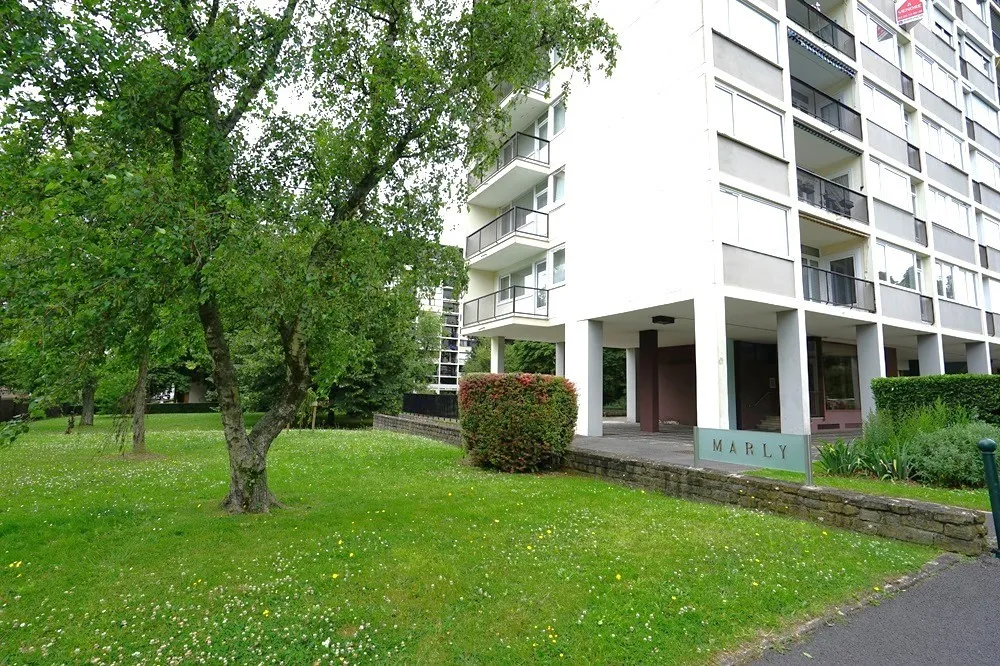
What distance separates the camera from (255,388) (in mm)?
28562

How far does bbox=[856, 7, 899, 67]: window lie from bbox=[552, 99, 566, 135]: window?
10.3 m

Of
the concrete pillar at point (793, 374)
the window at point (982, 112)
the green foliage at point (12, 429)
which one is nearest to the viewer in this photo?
the green foliage at point (12, 429)

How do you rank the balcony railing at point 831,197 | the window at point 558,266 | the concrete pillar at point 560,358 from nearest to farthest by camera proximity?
the balcony railing at point 831,197 → the window at point 558,266 → the concrete pillar at point 560,358

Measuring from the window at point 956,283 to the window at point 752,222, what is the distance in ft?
32.2

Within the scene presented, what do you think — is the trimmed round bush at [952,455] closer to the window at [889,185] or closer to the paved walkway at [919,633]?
the paved walkway at [919,633]

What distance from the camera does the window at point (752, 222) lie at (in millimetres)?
13609

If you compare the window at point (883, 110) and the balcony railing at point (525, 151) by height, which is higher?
the window at point (883, 110)

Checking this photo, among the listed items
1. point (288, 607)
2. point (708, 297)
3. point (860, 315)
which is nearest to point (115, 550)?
point (288, 607)

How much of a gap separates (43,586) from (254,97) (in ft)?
18.5

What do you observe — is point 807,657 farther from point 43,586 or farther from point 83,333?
point 83,333

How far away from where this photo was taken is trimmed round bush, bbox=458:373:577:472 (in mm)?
11227

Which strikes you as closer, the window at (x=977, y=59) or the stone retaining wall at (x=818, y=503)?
the stone retaining wall at (x=818, y=503)

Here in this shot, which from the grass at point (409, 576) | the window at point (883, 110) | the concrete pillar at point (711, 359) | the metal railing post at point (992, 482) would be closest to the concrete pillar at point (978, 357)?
the window at point (883, 110)

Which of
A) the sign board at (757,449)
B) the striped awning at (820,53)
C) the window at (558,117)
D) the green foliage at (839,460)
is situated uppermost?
the striped awning at (820,53)
